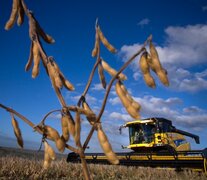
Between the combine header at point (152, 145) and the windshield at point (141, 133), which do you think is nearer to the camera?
the combine header at point (152, 145)

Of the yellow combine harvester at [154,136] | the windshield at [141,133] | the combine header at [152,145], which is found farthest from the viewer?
the windshield at [141,133]

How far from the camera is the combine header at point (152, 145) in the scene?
17109 millimetres

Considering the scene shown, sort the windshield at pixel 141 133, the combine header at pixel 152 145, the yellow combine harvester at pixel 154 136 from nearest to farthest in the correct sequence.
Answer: the combine header at pixel 152 145
the yellow combine harvester at pixel 154 136
the windshield at pixel 141 133

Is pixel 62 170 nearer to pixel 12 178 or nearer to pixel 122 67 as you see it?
pixel 12 178

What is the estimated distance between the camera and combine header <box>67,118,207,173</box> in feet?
56.1

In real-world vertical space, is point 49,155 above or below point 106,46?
below

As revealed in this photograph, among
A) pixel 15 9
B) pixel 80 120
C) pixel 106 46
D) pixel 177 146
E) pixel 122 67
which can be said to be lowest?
pixel 80 120

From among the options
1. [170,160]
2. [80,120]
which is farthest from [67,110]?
[170,160]

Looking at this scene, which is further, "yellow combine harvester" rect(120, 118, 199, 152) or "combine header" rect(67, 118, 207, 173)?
"yellow combine harvester" rect(120, 118, 199, 152)

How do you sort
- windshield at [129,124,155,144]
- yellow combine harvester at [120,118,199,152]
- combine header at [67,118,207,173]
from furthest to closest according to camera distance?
windshield at [129,124,155,144] → yellow combine harvester at [120,118,199,152] → combine header at [67,118,207,173]

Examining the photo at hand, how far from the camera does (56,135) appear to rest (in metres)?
1.09

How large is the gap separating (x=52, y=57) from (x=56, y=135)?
0.98 ft

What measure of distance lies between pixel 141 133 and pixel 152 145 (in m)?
1.32

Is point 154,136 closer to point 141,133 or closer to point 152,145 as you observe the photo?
point 152,145
